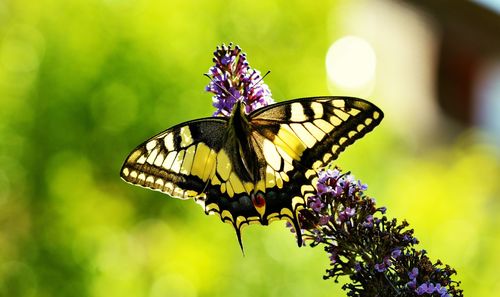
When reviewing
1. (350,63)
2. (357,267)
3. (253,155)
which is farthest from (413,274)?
(350,63)

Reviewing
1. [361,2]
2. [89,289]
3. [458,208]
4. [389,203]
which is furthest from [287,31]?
[361,2]

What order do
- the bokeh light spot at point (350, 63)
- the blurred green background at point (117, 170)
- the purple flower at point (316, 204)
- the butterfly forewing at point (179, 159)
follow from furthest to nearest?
the bokeh light spot at point (350, 63) < the blurred green background at point (117, 170) < the butterfly forewing at point (179, 159) < the purple flower at point (316, 204)

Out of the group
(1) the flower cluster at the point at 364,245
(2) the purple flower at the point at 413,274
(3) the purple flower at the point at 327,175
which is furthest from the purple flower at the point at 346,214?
(2) the purple flower at the point at 413,274

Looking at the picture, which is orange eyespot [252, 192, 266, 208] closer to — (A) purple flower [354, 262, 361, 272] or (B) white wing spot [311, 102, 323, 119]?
(B) white wing spot [311, 102, 323, 119]

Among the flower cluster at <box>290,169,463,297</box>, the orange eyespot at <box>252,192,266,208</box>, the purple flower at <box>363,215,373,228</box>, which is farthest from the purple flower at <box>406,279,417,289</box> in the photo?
the orange eyespot at <box>252,192,266,208</box>

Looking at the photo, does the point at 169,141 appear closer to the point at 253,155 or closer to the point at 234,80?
the point at 253,155

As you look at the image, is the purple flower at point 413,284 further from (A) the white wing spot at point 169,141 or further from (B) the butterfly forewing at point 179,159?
(A) the white wing spot at point 169,141
